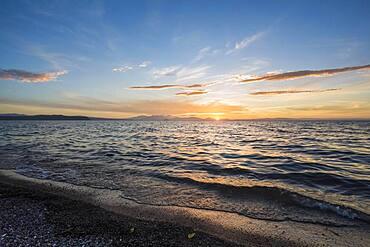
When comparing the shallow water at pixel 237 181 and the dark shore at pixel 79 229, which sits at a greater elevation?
the dark shore at pixel 79 229

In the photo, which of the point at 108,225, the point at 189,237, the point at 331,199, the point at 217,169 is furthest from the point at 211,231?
the point at 217,169

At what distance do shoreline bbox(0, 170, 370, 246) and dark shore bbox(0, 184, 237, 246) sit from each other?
303 mm

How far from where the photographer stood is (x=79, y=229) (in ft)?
20.5

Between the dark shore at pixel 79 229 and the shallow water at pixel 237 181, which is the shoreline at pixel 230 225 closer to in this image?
the dark shore at pixel 79 229

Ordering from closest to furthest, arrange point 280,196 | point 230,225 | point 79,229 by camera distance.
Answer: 1. point 79,229
2. point 230,225
3. point 280,196

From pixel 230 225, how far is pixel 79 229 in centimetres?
427

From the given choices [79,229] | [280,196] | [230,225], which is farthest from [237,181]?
[79,229]

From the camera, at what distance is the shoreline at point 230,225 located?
6.27 meters

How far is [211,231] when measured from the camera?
6.77 meters

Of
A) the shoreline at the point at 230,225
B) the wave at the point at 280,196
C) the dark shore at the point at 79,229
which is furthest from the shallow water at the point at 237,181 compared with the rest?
the dark shore at the point at 79,229

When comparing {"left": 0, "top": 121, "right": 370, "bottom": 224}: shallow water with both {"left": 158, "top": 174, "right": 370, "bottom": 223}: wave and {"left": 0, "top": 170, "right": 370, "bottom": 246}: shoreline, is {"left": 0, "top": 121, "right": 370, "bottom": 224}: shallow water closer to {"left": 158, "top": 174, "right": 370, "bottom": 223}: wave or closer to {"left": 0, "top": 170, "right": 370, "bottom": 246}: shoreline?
{"left": 158, "top": 174, "right": 370, "bottom": 223}: wave

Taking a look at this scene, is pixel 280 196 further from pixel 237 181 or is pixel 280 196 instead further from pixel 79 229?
pixel 79 229

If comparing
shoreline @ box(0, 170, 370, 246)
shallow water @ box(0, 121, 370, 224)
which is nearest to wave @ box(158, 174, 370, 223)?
shallow water @ box(0, 121, 370, 224)

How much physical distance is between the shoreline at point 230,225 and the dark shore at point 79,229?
303mm
